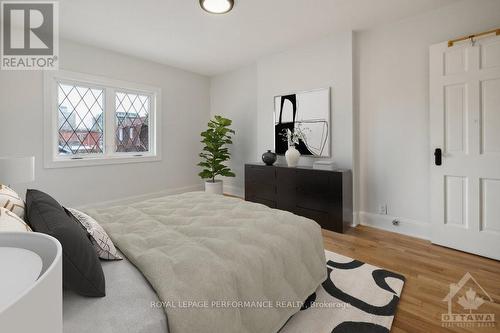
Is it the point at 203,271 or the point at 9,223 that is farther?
the point at 203,271

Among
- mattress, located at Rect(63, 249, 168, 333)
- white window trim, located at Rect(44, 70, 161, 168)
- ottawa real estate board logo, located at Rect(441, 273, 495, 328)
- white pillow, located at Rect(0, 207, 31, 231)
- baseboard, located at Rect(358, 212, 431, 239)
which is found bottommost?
ottawa real estate board logo, located at Rect(441, 273, 495, 328)

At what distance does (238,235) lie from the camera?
1.44 m

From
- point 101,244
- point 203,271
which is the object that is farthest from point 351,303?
point 101,244

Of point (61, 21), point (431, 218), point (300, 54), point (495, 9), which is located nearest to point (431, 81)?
point (495, 9)

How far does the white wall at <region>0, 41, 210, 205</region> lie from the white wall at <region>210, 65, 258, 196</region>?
0.40 meters

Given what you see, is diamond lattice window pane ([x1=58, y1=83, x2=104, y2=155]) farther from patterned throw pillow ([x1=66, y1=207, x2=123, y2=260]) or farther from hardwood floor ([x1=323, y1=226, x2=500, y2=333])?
hardwood floor ([x1=323, y1=226, x2=500, y2=333])

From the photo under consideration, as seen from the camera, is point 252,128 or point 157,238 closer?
point 157,238

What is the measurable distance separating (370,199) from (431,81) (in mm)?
1526

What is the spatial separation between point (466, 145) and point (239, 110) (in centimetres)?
352

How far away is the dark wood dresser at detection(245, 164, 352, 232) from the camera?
2986mm

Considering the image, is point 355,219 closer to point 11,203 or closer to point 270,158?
point 270,158

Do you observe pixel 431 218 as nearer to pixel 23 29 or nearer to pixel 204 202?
pixel 204 202

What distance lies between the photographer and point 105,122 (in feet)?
12.8

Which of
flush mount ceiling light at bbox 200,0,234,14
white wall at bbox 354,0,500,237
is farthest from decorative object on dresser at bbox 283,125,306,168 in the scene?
flush mount ceiling light at bbox 200,0,234,14
